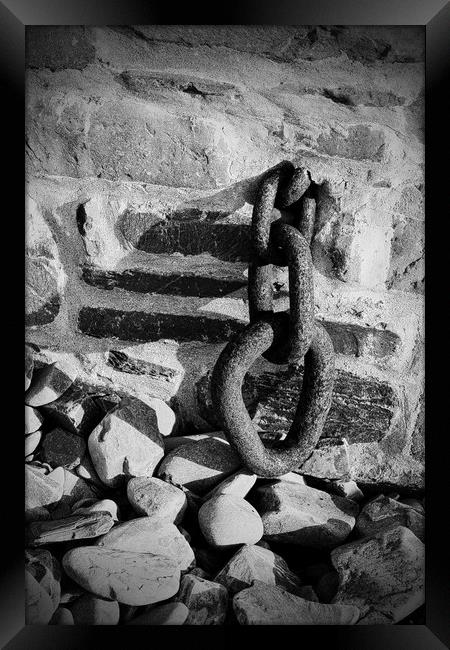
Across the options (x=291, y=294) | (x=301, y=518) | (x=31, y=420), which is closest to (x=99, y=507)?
(x=31, y=420)

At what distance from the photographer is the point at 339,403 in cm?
70

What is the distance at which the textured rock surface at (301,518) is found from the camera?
0.64 meters

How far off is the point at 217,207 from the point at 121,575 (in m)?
0.45

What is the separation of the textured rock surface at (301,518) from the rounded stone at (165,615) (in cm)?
13

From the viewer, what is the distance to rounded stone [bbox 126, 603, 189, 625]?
1.88 feet

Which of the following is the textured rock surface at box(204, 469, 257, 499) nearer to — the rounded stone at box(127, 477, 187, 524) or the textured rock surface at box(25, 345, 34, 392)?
the rounded stone at box(127, 477, 187, 524)

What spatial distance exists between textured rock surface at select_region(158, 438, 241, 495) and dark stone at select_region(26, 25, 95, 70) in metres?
0.50

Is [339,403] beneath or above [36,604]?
above

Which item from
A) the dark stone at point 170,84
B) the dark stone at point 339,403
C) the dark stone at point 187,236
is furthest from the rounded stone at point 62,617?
the dark stone at point 170,84

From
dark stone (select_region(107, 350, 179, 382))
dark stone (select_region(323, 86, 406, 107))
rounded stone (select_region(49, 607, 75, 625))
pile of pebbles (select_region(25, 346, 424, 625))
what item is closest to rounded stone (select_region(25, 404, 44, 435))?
pile of pebbles (select_region(25, 346, 424, 625))

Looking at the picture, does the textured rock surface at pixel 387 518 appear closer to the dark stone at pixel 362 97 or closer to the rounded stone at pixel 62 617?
the rounded stone at pixel 62 617

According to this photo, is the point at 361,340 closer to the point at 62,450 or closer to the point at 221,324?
the point at 221,324

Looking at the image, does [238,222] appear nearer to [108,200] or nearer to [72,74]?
[108,200]
